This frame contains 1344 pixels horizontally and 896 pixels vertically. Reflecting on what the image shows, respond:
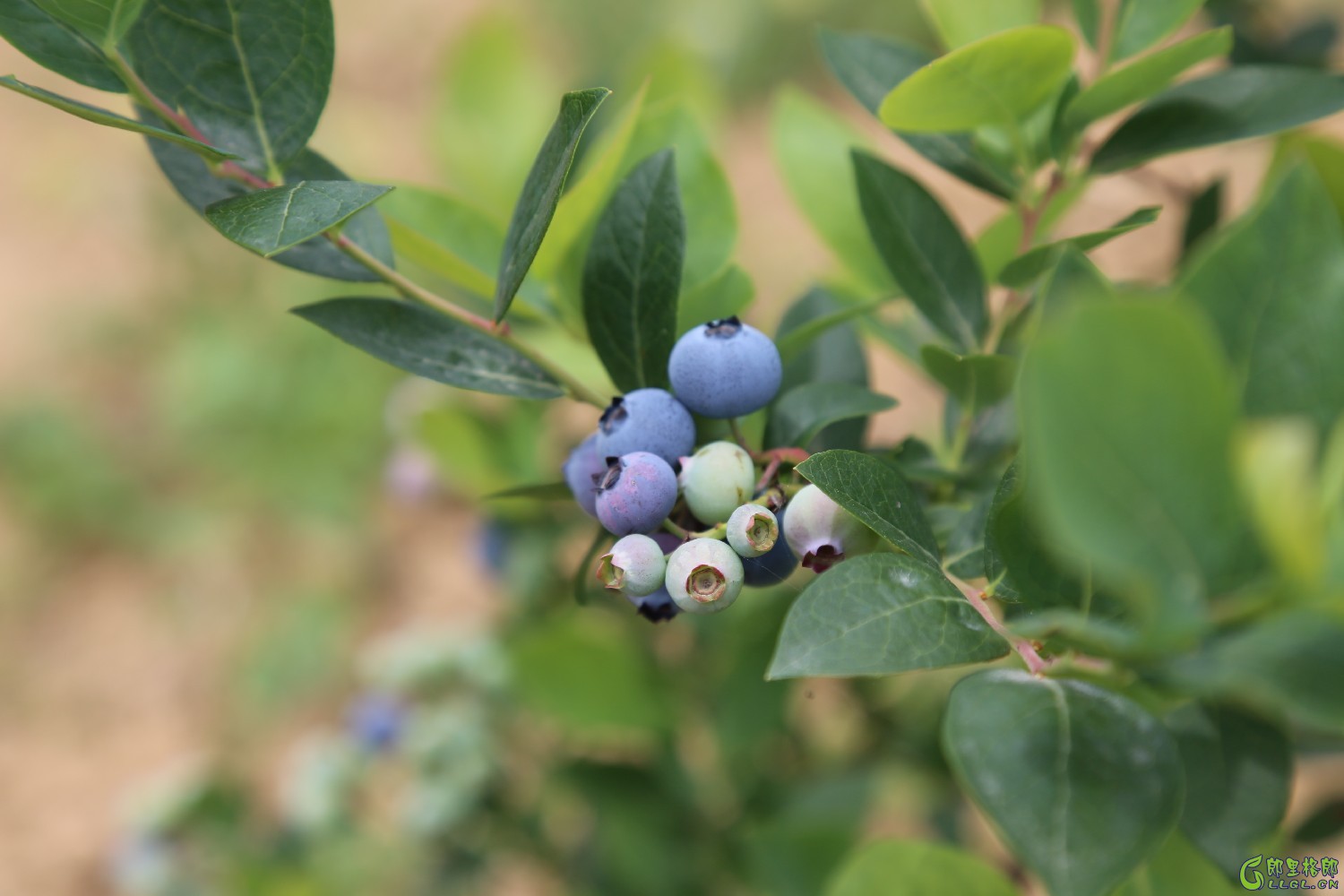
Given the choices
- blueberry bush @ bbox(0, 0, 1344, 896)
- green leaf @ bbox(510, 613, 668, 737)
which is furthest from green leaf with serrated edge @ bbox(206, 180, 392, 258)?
green leaf @ bbox(510, 613, 668, 737)

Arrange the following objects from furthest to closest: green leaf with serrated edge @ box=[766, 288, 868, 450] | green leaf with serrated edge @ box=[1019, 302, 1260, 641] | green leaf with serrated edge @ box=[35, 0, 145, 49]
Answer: green leaf with serrated edge @ box=[766, 288, 868, 450], green leaf with serrated edge @ box=[35, 0, 145, 49], green leaf with serrated edge @ box=[1019, 302, 1260, 641]

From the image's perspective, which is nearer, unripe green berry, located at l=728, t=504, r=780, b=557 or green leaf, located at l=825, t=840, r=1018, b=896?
unripe green berry, located at l=728, t=504, r=780, b=557

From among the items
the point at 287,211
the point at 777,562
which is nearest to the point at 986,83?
the point at 777,562

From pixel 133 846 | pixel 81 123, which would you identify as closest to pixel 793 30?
pixel 81 123

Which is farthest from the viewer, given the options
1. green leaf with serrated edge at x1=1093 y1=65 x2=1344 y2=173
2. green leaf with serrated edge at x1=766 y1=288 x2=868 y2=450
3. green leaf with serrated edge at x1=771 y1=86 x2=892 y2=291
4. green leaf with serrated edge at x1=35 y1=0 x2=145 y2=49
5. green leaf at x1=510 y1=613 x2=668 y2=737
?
green leaf at x1=510 y1=613 x2=668 y2=737

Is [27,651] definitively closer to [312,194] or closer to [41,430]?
[41,430]

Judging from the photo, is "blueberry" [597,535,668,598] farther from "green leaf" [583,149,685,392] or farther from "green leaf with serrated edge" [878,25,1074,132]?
"green leaf with serrated edge" [878,25,1074,132]
